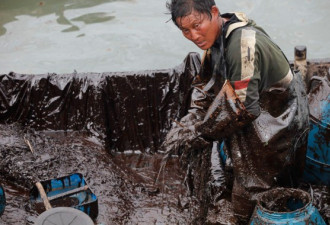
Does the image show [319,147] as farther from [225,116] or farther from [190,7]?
[190,7]

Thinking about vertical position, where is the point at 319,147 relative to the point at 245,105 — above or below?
below

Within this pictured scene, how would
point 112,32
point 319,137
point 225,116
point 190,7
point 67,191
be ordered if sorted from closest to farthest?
1. point 190,7
2. point 225,116
3. point 319,137
4. point 67,191
5. point 112,32

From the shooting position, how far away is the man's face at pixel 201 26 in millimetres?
3461

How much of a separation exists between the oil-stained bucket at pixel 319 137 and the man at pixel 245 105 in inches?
16.5

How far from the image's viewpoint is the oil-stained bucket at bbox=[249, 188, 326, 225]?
3.32 metres

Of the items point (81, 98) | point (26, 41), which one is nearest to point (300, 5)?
point (26, 41)

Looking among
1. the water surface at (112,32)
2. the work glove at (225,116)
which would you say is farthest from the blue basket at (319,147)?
the water surface at (112,32)

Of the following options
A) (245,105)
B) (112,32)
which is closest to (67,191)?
(245,105)

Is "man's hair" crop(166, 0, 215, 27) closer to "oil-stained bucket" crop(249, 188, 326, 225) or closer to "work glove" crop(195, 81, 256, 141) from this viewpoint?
"work glove" crop(195, 81, 256, 141)

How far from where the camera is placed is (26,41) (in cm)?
1121

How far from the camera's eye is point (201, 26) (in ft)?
11.5

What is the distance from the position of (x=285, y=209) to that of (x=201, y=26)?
64.9 inches

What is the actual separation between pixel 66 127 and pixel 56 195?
6.63ft

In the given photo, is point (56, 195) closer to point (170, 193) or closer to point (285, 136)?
point (170, 193)
